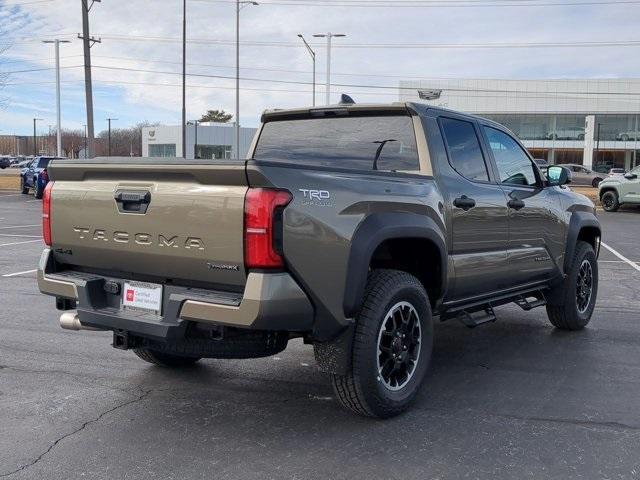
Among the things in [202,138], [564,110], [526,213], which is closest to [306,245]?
[526,213]

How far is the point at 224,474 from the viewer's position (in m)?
3.37

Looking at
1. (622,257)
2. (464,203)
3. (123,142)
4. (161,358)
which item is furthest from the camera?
(123,142)

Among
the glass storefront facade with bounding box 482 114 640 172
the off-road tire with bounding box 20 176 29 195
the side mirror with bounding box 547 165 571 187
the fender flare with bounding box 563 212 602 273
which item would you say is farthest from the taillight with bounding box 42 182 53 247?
the glass storefront facade with bounding box 482 114 640 172

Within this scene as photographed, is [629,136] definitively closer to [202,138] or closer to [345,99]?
[202,138]

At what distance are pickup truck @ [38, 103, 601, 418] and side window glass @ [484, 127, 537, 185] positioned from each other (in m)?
0.23

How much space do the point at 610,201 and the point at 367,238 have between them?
22.8 m

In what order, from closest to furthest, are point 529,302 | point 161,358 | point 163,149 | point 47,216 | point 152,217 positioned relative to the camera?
point 152,217 < point 47,216 < point 161,358 < point 529,302 < point 163,149

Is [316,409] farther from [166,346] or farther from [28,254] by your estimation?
[28,254]

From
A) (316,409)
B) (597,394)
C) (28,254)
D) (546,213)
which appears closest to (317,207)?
(316,409)

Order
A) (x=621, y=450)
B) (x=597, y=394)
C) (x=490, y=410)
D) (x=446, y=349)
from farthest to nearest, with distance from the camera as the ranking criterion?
(x=446, y=349)
(x=597, y=394)
(x=490, y=410)
(x=621, y=450)

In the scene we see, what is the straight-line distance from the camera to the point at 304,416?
4.19 metres

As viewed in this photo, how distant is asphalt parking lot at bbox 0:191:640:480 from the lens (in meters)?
3.49

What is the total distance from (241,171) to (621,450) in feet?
8.55

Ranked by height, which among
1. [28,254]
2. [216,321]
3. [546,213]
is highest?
[546,213]
